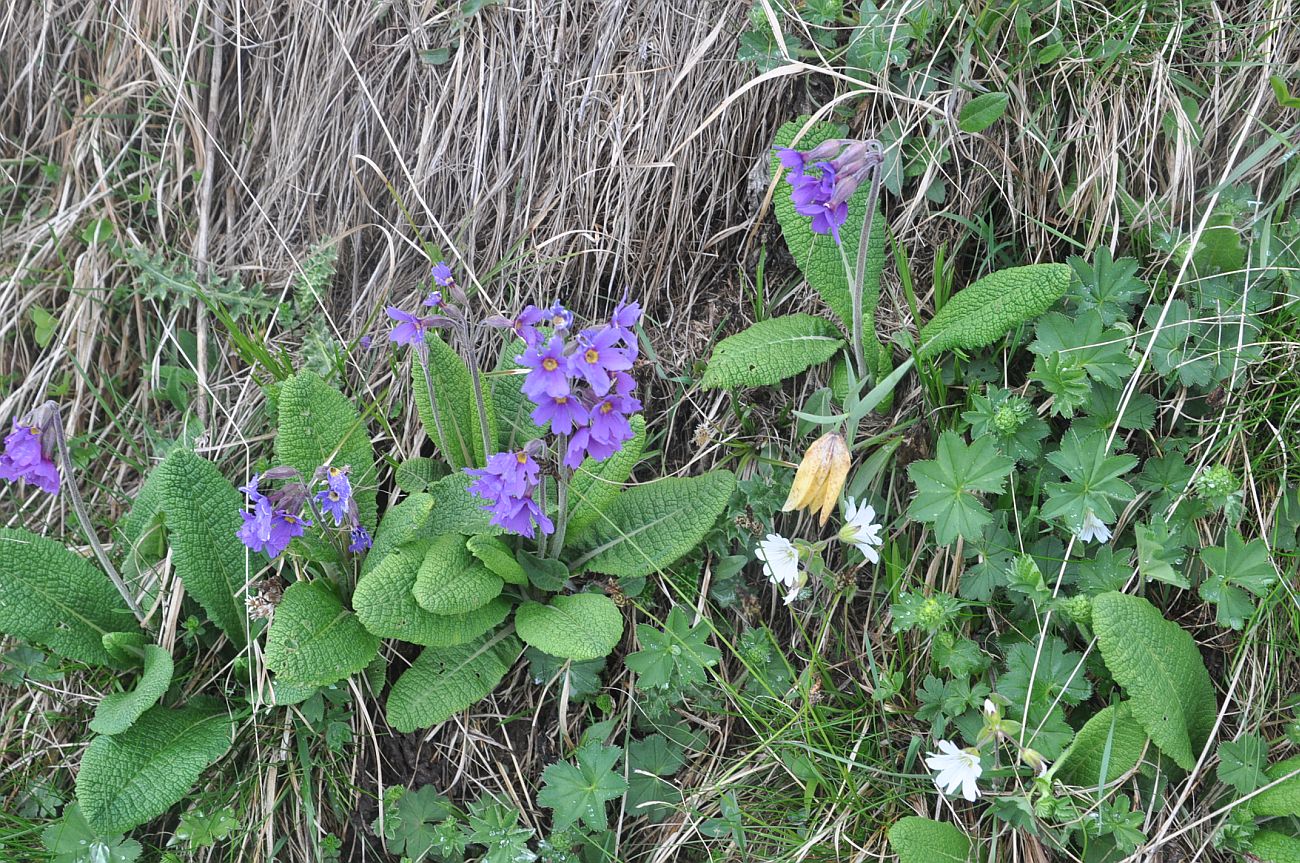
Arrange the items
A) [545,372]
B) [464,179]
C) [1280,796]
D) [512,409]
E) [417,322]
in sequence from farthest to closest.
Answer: [464,179] < [512,409] < [417,322] < [1280,796] < [545,372]

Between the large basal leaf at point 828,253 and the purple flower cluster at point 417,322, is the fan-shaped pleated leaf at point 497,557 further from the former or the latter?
the large basal leaf at point 828,253

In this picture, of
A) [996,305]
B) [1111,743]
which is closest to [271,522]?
[996,305]

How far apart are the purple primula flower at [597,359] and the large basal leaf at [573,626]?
645 mm

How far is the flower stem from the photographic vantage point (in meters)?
2.24

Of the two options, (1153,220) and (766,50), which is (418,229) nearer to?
(766,50)

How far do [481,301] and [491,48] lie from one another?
74 cm

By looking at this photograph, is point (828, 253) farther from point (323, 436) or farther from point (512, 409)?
point (323, 436)

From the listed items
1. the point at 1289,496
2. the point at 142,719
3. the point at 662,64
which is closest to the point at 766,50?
the point at 662,64

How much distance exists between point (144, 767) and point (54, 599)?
1.63 feet

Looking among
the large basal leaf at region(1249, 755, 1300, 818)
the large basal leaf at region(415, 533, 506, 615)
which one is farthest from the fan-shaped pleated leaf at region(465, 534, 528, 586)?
the large basal leaf at region(1249, 755, 1300, 818)

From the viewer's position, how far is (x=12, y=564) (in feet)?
8.14

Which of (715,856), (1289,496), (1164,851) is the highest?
(1289,496)

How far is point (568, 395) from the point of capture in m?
1.99

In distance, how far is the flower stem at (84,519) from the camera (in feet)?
7.36
